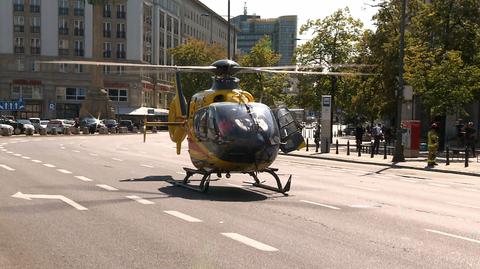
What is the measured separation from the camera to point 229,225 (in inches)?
374

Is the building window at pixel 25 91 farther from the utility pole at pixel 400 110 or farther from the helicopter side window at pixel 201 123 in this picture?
the helicopter side window at pixel 201 123

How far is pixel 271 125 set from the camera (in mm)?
13250

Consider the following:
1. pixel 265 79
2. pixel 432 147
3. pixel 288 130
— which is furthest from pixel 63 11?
pixel 288 130

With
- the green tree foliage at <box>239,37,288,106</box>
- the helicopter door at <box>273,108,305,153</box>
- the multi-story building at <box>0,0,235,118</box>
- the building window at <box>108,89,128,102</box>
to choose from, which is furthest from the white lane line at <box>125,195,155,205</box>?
the building window at <box>108,89,128,102</box>

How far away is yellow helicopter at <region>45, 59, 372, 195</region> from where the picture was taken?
12.8 metres

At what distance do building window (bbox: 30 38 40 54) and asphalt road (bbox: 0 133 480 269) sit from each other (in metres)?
73.9

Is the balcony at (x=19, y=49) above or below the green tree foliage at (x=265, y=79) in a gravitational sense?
above

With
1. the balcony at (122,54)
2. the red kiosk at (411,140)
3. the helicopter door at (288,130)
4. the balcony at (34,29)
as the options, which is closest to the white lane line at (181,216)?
the helicopter door at (288,130)

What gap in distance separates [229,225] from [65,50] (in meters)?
82.7

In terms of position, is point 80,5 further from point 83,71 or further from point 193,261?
point 193,261

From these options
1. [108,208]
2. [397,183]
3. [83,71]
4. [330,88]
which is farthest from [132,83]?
[108,208]

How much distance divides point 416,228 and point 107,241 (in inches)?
186

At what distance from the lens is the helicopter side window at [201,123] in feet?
45.1

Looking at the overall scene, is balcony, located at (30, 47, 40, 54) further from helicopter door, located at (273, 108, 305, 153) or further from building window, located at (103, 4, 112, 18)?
helicopter door, located at (273, 108, 305, 153)
